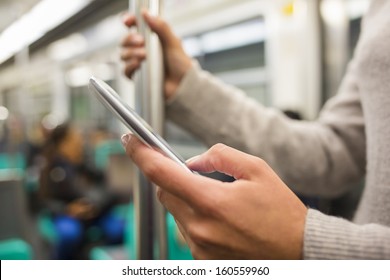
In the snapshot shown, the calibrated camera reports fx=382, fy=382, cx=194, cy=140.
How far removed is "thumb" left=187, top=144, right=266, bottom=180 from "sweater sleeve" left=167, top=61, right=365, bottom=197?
1.03 feet

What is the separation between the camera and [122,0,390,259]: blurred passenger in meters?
0.33

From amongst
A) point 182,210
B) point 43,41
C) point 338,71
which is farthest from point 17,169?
point 182,210

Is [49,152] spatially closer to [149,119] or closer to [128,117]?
[149,119]

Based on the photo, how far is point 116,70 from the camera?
2.66 ft

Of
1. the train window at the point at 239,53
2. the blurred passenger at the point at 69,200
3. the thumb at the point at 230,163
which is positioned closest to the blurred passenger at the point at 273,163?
the thumb at the point at 230,163

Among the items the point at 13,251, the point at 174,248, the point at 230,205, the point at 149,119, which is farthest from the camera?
the point at 13,251

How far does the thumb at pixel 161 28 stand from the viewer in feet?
1.83

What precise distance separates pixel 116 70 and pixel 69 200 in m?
2.37

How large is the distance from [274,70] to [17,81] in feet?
5.30

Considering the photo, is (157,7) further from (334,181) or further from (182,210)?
(334,181)

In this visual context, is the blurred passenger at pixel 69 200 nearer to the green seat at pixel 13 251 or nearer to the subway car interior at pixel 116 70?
the subway car interior at pixel 116 70

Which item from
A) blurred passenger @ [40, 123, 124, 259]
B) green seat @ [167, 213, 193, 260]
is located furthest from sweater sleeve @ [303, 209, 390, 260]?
blurred passenger @ [40, 123, 124, 259]

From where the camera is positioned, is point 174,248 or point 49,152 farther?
point 49,152

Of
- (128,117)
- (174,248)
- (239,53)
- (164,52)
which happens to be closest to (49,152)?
(239,53)
